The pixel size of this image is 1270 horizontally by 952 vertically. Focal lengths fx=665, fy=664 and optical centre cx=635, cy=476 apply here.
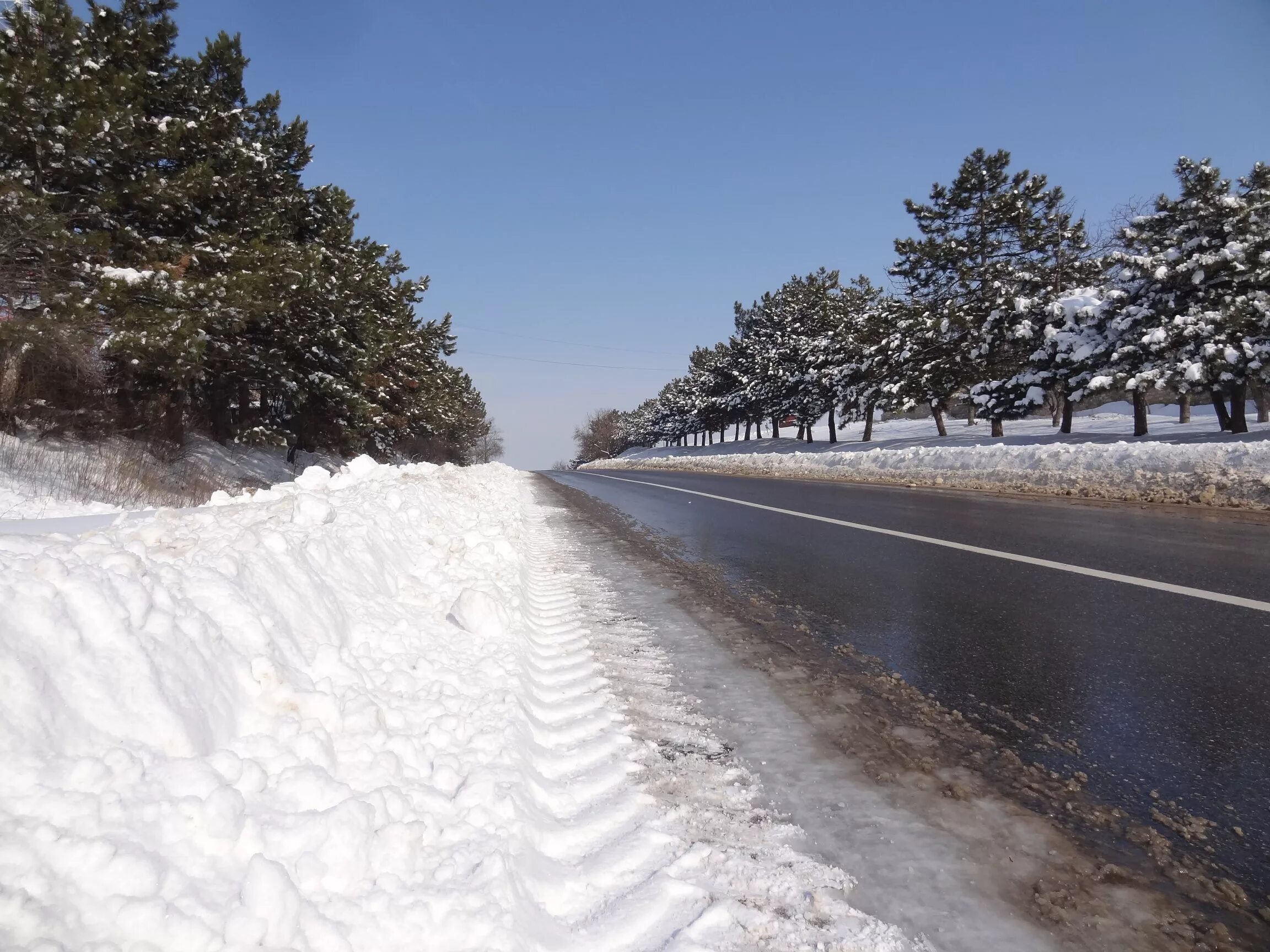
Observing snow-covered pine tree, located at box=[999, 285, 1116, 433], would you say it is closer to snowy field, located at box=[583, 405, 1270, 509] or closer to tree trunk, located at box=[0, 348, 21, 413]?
snowy field, located at box=[583, 405, 1270, 509]

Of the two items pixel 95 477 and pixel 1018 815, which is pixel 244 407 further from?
pixel 1018 815

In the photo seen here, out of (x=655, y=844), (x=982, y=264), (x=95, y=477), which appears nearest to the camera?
(x=655, y=844)

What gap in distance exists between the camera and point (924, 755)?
111 inches

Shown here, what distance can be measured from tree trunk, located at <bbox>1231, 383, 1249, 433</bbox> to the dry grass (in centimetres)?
2805

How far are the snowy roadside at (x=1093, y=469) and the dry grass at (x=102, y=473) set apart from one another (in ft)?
55.1

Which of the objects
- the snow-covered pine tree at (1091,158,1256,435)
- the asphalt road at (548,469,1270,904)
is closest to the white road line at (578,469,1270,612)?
the asphalt road at (548,469,1270,904)

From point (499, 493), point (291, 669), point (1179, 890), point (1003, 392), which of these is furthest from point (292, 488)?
point (1003, 392)

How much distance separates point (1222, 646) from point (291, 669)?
4.92m

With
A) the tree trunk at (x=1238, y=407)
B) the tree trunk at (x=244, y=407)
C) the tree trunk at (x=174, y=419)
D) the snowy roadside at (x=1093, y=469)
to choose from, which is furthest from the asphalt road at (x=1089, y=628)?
the tree trunk at (x=1238, y=407)

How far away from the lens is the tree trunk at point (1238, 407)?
67.3 feet

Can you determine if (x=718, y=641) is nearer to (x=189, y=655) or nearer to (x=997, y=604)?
(x=997, y=604)

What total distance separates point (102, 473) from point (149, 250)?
4.51 meters

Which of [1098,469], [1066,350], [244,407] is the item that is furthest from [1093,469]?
[244,407]

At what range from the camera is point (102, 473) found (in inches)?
436
